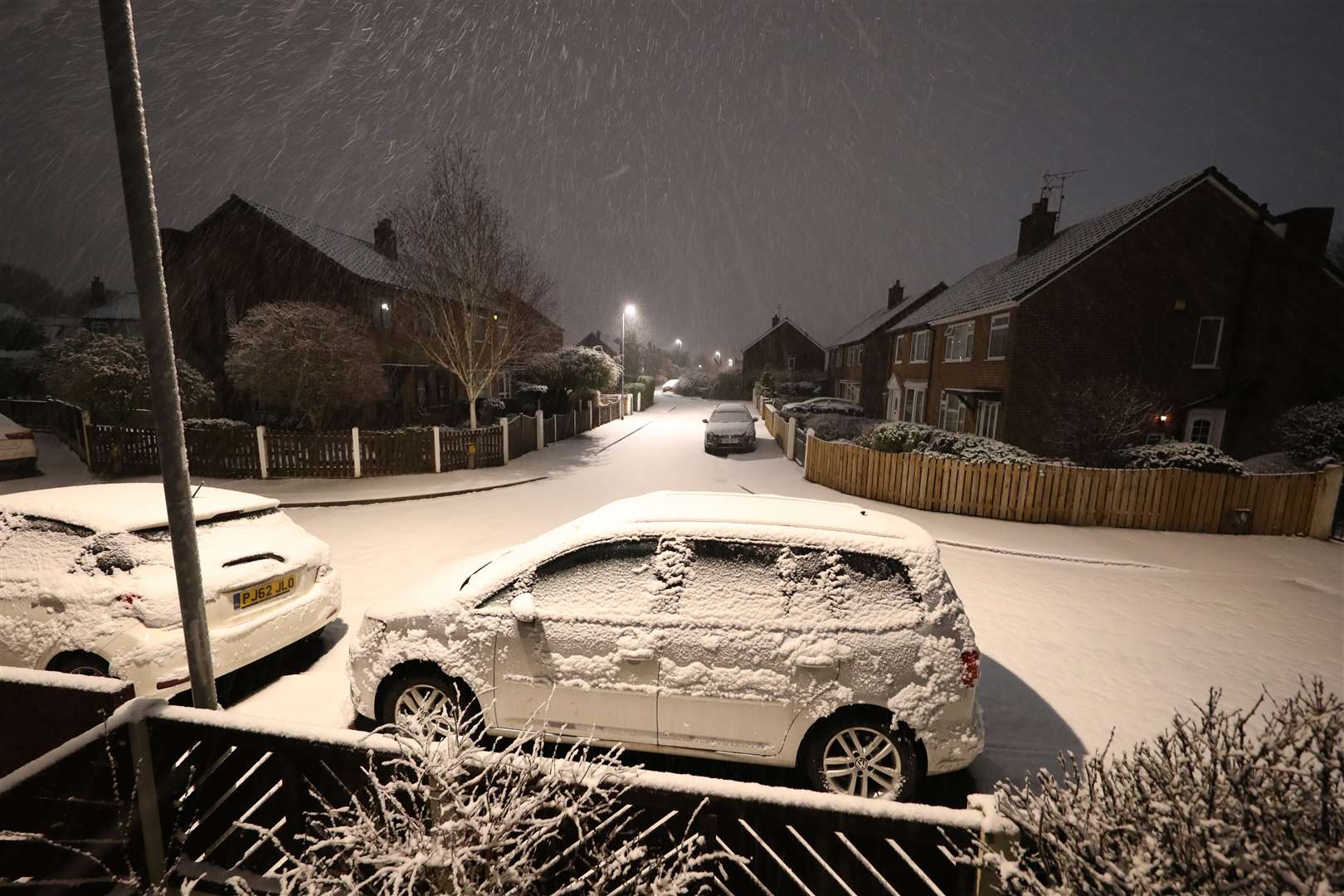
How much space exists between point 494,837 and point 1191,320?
24112mm

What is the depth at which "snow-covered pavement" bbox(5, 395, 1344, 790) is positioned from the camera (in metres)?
4.66

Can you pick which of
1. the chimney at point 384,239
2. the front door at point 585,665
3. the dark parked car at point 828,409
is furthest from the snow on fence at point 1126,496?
the chimney at point 384,239

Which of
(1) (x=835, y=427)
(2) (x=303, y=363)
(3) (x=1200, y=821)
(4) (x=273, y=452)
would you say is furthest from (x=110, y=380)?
(1) (x=835, y=427)

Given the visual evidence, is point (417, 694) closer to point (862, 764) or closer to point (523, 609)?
point (523, 609)

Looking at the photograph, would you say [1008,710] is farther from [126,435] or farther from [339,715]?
[126,435]

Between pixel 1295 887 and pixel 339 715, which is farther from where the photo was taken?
pixel 339 715

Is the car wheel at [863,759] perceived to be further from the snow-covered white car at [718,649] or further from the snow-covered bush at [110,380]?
the snow-covered bush at [110,380]

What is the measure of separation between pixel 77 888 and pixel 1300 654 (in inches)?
386

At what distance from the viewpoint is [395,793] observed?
2.44m

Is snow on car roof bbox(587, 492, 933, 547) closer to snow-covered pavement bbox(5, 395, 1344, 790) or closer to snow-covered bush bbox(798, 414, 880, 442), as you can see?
snow-covered pavement bbox(5, 395, 1344, 790)

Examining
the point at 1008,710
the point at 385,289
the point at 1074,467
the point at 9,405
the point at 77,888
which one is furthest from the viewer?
the point at 9,405

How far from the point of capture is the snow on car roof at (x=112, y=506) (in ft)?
14.6

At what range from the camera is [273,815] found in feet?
8.24

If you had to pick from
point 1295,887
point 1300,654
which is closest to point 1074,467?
point 1300,654
